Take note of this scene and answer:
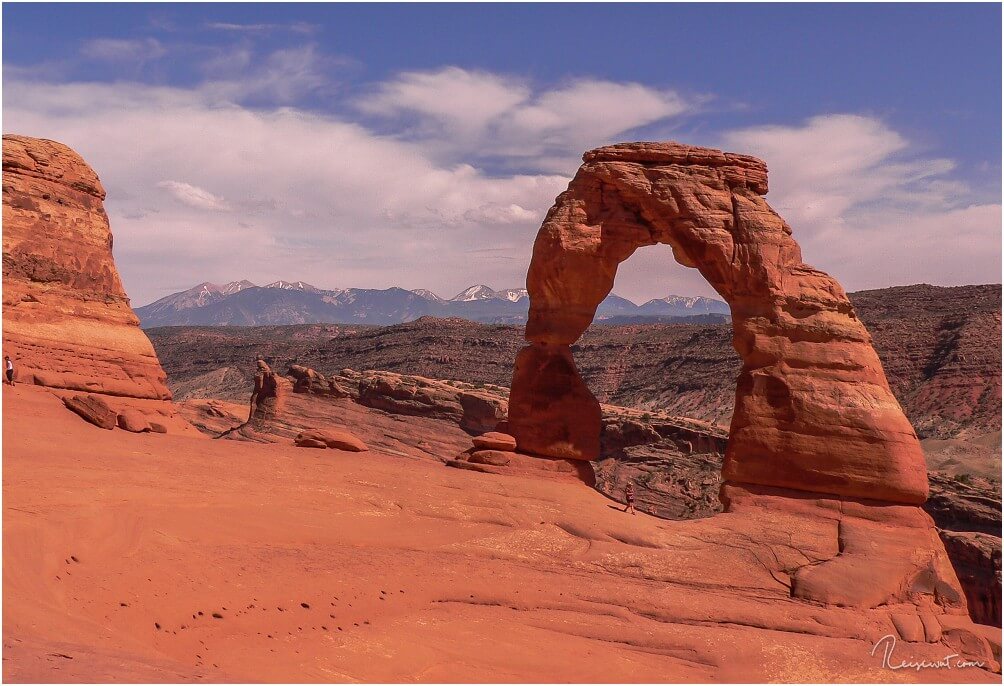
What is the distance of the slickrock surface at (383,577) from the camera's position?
860 cm

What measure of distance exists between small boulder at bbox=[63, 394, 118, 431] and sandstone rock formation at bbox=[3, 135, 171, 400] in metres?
1.39

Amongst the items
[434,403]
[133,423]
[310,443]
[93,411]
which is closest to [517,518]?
[310,443]

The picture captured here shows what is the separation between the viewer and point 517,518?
14266 millimetres

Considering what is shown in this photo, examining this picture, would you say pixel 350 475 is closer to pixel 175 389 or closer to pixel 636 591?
pixel 636 591

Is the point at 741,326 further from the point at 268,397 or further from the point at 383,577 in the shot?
the point at 268,397

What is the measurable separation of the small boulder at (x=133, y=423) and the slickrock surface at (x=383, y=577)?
1.01m

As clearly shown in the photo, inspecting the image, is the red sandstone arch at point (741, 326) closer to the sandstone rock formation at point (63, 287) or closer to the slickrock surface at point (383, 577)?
the slickrock surface at point (383, 577)

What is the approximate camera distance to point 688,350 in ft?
222

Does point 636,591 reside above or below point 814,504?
below

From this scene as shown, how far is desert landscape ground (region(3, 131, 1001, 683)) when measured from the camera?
9227 mm

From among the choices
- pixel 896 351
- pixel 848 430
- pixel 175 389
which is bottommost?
pixel 175 389

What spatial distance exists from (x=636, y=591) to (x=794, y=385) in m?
6.32

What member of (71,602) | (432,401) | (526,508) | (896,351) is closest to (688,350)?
(896,351)

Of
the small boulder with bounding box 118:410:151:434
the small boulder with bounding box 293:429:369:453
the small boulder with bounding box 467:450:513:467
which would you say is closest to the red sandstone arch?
the small boulder with bounding box 467:450:513:467
